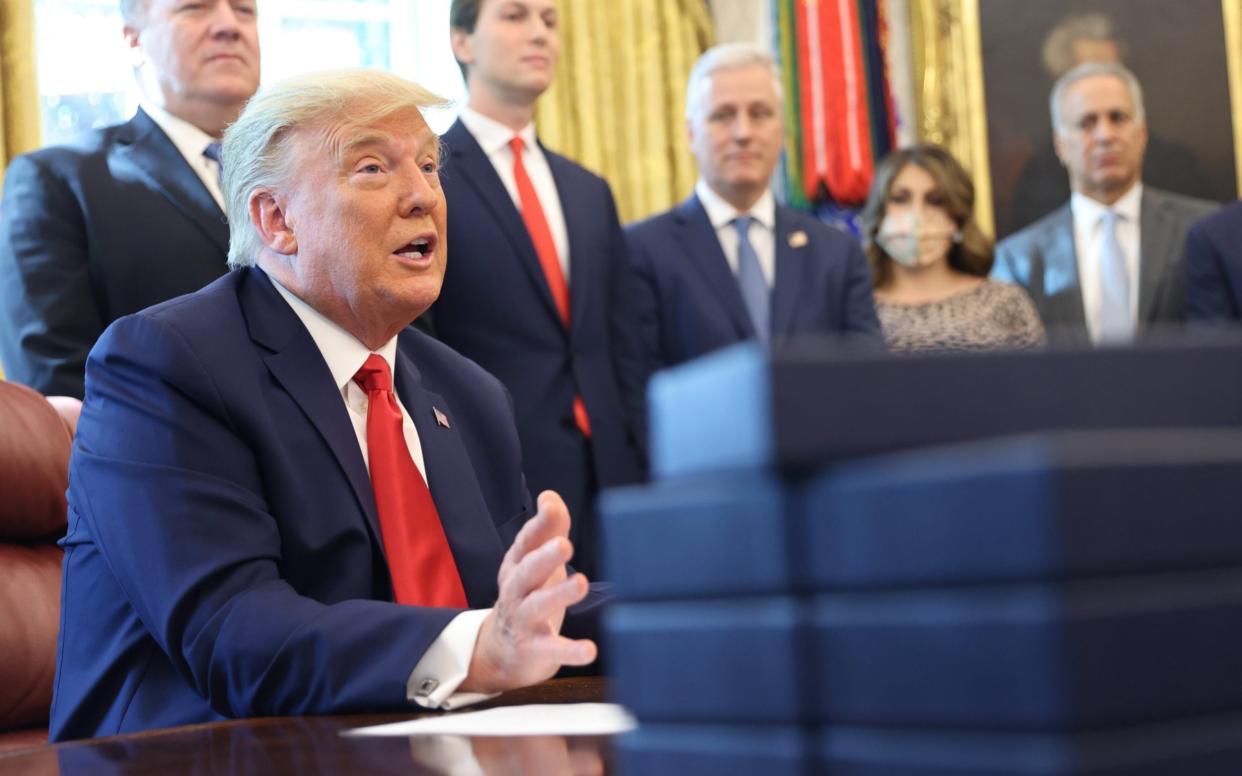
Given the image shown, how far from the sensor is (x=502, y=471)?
2406 mm

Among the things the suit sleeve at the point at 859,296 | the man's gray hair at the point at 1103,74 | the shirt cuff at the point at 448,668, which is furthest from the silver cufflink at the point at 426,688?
the man's gray hair at the point at 1103,74

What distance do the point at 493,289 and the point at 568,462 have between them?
0.46 meters

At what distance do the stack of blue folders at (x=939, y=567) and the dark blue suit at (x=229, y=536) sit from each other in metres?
1.11

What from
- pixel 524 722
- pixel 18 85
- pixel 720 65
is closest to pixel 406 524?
pixel 524 722

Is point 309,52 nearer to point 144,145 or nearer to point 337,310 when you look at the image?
point 144,145

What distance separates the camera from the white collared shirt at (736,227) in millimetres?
4594

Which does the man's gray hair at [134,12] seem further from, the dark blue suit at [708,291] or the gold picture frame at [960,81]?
the gold picture frame at [960,81]

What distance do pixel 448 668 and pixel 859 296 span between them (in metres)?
3.11

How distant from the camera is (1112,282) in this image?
5.58 m

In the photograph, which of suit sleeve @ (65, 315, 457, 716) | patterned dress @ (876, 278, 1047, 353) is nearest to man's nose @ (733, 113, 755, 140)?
patterned dress @ (876, 278, 1047, 353)

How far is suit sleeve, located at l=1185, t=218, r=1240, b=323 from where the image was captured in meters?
4.74

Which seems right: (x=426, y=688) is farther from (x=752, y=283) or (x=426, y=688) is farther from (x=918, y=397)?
(x=752, y=283)

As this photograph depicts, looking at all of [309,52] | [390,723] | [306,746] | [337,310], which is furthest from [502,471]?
[309,52]

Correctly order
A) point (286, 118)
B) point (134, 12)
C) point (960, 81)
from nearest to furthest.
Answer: point (286, 118)
point (134, 12)
point (960, 81)
